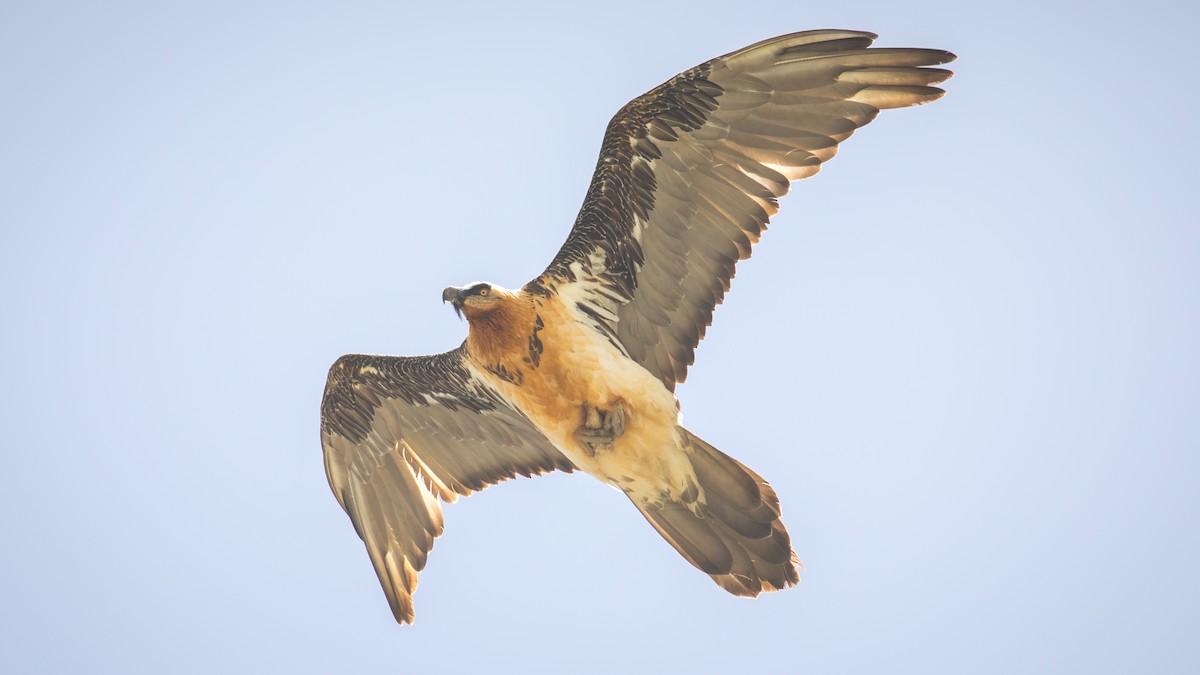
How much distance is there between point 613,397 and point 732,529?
1472 millimetres

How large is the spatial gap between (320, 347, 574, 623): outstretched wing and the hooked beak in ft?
4.13

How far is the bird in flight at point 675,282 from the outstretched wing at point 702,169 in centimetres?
1

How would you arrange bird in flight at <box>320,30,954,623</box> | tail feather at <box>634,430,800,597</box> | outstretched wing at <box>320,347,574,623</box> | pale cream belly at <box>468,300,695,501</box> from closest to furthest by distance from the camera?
bird in flight at <box>320,30,954,623</box> → tail feather at <box>634,430,800,597</box> → pale cream belly at <box>468,300,695,501</box> → outstretched wing at <box>320,347,574,623</box>

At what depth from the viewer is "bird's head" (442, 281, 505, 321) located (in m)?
A: 9.66

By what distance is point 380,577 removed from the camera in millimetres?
11344

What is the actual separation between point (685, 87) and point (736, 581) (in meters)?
4.04

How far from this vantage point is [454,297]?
976 centimetres

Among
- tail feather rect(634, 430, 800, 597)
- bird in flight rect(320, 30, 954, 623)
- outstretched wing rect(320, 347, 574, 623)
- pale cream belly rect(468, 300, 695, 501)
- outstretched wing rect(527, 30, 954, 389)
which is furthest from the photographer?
outstretched wing rect(320, 347, 574, 623)

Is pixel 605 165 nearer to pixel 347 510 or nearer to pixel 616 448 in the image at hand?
pixel 616 448

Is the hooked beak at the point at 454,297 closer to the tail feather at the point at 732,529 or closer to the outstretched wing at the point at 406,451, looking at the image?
the outstretched wing at the point at 406,451

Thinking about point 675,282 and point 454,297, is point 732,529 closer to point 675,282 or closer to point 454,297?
point 675,282

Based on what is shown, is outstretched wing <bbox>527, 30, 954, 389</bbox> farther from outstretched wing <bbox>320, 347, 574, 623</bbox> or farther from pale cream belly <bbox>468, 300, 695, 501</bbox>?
outstretched wing <bbox>320, 347, 574, 623</bbox>

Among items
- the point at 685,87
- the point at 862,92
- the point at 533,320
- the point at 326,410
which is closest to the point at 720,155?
the point at 685,87

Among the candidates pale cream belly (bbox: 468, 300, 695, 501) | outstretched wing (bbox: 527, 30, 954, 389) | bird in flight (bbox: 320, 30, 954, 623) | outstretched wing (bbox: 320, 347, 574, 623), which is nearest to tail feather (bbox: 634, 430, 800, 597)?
bird in flight (bbox: 320, 30, 954, 623)
